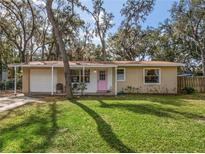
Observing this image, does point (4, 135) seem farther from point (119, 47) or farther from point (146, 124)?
point (119, 47)

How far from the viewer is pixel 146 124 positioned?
11789 millimetres

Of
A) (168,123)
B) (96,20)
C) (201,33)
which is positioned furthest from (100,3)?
(168,123)

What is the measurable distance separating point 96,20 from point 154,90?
18666mm

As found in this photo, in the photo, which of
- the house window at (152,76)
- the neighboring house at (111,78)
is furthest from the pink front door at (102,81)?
the house window at (152,76)

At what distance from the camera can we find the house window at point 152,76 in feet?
89.8

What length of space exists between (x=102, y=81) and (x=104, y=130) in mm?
16019

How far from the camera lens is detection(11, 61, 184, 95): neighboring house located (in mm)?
26875

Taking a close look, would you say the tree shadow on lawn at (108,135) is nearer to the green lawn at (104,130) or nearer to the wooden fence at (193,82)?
the green lawn at (104,130)

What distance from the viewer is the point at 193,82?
97.5 feet

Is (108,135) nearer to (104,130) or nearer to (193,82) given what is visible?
(104,130)

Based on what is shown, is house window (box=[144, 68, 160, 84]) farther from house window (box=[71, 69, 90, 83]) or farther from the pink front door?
Result: house window (box=[71, 69, 90, 83])

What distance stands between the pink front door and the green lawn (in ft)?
38.2

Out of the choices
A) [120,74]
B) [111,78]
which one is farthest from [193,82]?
[111,78]

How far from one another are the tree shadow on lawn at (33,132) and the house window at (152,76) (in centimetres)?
1427
